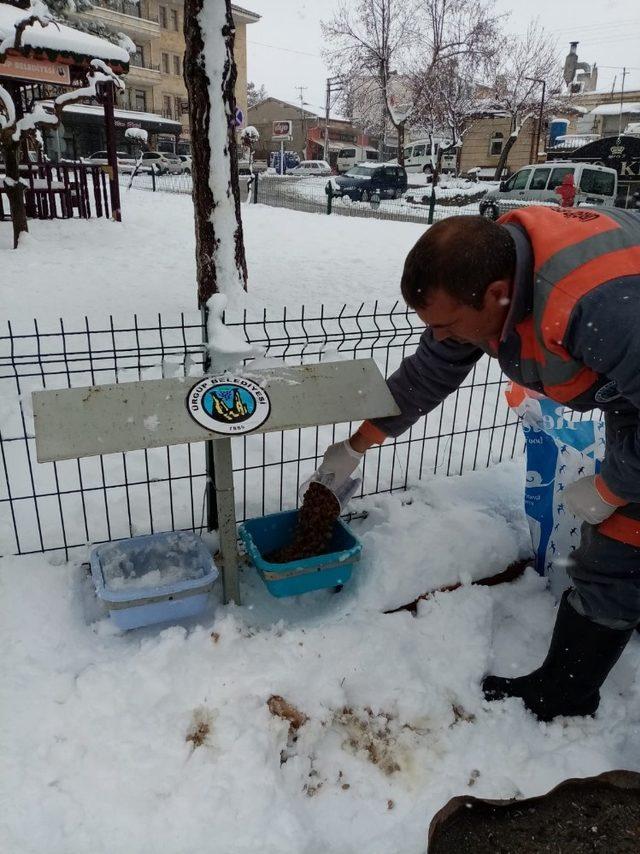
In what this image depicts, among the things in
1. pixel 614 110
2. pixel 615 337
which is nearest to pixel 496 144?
pixel 614 110

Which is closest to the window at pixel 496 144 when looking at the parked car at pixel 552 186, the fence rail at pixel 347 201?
the fence rail at pixel 347 201

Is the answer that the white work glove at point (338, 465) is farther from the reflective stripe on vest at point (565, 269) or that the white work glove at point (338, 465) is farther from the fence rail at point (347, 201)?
the fence rail at point (347, 201)

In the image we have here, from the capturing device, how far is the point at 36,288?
674 cm

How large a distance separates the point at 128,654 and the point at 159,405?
3.28ft

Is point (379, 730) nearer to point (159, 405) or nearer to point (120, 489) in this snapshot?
point (159, 405)

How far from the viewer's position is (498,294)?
172 centimetres

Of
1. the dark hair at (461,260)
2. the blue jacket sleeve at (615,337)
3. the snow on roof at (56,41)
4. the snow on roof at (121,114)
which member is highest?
the snow on roof at (121,114)

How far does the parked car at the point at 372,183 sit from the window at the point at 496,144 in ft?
59.6

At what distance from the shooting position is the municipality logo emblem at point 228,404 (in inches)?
88.0

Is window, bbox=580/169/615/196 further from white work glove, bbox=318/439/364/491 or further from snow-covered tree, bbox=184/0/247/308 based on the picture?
white work glove, bbox=318/439/364/491

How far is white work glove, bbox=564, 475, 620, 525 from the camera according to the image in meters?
1.88

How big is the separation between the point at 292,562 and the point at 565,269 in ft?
5.13

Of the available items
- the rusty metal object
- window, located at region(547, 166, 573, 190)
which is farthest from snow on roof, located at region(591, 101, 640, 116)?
the rusty metal object

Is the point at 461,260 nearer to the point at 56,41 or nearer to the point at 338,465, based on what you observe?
the point at 338,465
